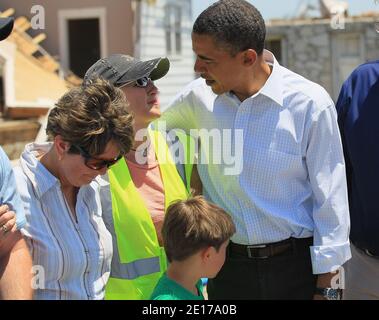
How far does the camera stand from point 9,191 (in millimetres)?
2445

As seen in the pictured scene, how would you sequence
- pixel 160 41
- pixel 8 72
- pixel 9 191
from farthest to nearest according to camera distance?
pixel 160 41, pixel 8 72, pixel 9 191

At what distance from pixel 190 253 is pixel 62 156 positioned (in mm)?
615

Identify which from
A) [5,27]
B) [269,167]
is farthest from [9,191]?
[269,167]

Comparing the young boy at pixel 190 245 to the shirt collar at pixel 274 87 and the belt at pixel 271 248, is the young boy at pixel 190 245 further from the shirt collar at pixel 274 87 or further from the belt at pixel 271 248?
the shirt collar at pixel 274 87

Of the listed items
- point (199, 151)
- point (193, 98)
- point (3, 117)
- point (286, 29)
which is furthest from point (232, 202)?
point (286, 29)

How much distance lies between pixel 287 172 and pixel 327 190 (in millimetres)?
183

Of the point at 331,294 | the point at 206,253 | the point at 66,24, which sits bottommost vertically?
the point at 66,24

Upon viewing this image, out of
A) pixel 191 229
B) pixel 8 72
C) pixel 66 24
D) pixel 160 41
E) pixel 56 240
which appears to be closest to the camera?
pixel 56 240

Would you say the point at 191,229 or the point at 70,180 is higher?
the point at 70,180

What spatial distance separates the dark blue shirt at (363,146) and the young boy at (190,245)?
2.62 feet

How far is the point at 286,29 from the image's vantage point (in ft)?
67.7

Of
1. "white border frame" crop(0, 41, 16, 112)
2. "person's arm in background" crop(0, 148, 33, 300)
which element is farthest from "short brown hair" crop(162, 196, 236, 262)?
"white border frame" crop(0, 41, 16, 112)

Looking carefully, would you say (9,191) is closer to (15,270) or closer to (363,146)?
(15,270)

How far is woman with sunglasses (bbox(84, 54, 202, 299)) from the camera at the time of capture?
2.97 metres
